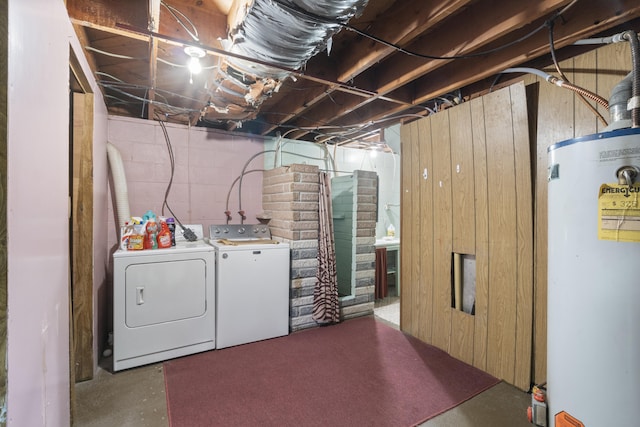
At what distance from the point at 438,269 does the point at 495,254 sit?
0.51 meters

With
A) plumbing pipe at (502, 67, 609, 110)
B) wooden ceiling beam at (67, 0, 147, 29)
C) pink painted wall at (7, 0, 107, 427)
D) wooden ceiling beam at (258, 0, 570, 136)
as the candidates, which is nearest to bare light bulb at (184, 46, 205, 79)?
wooden ceiling beam at (67, 0, 147, 29)

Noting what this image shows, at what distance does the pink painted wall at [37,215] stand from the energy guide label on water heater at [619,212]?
1881 millimetres

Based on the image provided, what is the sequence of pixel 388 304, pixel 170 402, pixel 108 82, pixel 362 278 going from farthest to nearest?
pixel 388 304
pixel 362 278
pixel 108 82
pixel 170 402

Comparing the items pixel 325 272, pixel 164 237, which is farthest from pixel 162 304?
pixel 325 272

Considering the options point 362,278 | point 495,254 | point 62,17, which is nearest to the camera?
point 62,17

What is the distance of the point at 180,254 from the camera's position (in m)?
2.40

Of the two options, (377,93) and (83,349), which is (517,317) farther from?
(83,349)

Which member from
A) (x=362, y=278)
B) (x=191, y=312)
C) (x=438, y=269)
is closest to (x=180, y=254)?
(x=191, y=312)

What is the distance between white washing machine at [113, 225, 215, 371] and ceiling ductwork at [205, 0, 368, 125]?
4.45 ft

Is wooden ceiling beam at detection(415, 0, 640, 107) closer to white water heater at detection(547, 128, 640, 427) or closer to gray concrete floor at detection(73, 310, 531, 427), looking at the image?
white water heater at detection(547, 128, 640, 427)

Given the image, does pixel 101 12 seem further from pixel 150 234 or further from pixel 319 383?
pixel 319 383

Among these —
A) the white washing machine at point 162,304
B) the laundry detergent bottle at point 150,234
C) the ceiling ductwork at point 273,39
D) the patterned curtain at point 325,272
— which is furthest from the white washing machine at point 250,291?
the ceiling ductwork at point 273,39

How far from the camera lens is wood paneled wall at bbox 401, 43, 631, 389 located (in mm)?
1830

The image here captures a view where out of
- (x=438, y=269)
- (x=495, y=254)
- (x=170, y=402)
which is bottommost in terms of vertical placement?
(x=170, y=402)
